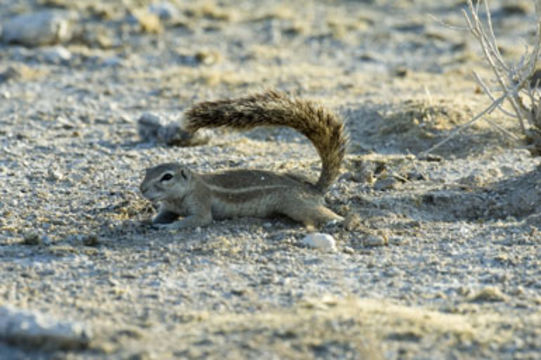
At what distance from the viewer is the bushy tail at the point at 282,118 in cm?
719

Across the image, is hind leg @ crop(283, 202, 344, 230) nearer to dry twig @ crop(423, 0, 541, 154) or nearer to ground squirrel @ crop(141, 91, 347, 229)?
ground squirrel @ crop(141, 91, 347, 229)

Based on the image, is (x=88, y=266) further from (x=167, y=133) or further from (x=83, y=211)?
(x=167, y=133)

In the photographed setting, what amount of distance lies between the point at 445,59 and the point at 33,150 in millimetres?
8808

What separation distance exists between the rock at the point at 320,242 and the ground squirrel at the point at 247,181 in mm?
440

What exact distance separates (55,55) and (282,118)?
8399 millimetres

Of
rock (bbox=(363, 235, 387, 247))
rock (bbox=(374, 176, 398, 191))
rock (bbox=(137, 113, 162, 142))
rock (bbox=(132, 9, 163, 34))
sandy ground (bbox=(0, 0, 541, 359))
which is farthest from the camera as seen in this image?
rock (bbox=(132, 9, 163, 34))

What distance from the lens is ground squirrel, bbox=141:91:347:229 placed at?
23.7ft

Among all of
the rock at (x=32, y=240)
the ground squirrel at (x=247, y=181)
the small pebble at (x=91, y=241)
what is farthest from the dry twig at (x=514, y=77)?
the rock at (x=32, y=240)

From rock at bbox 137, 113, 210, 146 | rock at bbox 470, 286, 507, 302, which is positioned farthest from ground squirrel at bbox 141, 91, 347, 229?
rock at bbox 137, 113, 210, 146

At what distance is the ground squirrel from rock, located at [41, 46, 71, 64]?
7.82 metres

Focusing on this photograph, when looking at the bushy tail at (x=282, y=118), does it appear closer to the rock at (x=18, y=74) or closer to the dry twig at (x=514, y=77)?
the dry twig at (x=514, y=77)

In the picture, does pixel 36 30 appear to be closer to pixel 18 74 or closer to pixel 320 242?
pixel 18 74

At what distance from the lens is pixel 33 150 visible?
9.98 m

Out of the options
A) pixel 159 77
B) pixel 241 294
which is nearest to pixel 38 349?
pixel 241 294
